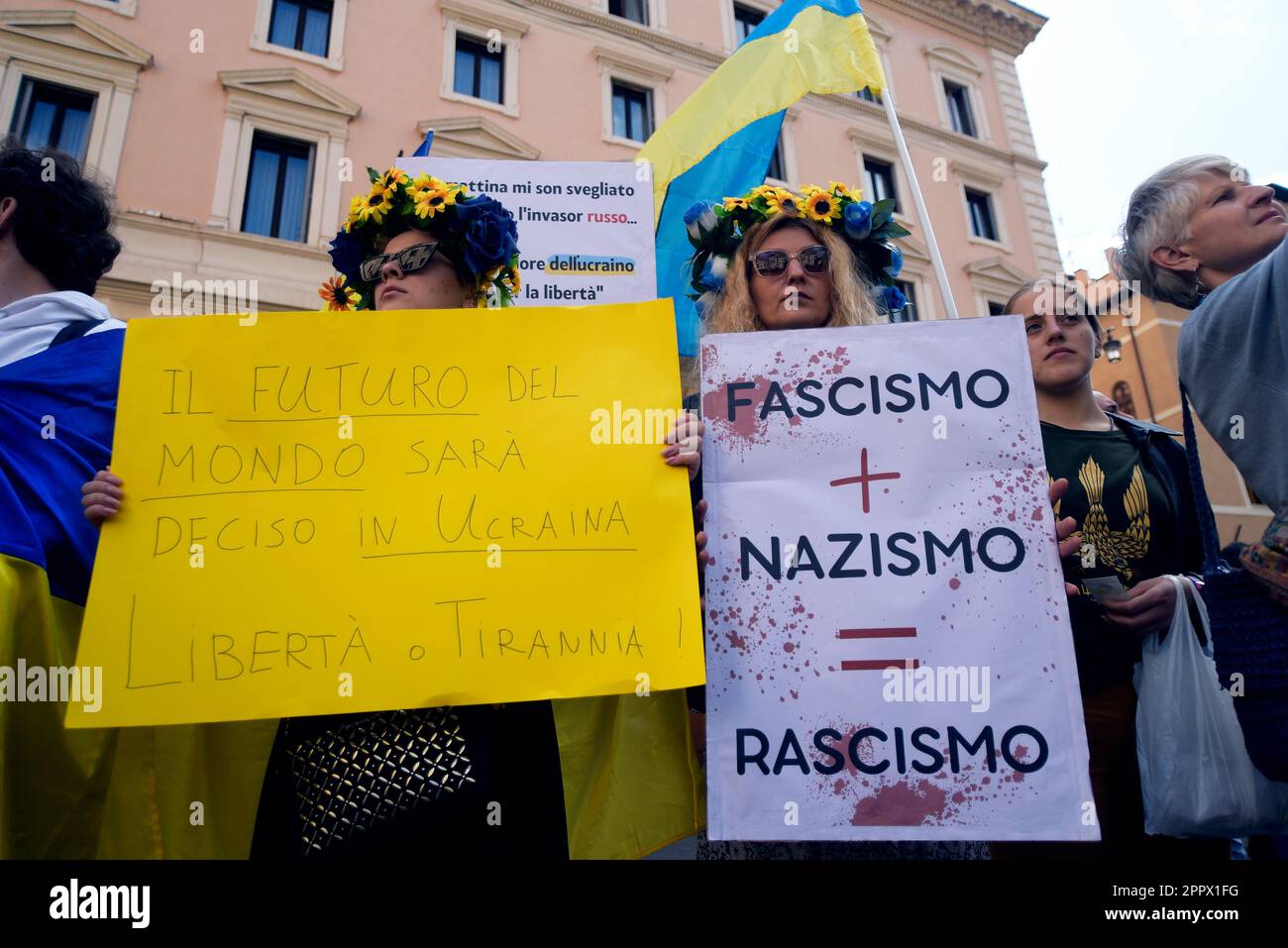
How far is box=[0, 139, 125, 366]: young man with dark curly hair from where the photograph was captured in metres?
2.09

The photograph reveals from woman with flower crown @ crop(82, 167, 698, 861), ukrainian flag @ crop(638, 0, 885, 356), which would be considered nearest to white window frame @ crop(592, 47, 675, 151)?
ukrainian flag @ crop(638, 0, 885, 356)

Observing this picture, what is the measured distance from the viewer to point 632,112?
15570 millimetres

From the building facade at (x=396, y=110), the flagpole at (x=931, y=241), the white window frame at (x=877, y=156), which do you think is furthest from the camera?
the white window frame at (x=877, y=156)

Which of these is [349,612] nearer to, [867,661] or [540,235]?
[867,661]

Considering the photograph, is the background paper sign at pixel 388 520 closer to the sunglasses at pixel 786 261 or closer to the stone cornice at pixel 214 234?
the sunglasses at pixel 786 261

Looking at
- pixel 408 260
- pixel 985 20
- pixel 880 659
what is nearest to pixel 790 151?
pixel 985 20

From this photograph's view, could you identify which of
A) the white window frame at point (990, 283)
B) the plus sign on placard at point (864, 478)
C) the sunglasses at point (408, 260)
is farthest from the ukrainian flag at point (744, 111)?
the white window frame at point (990, 283)

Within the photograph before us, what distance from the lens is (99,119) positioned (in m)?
11.0

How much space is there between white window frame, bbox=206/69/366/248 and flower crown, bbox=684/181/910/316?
1058 cm

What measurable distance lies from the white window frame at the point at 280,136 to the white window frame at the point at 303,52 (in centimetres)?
60

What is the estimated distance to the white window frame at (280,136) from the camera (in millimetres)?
11539

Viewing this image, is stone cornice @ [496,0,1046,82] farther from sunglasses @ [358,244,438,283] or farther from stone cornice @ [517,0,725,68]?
sunglasses @ [358,244,438,283]
